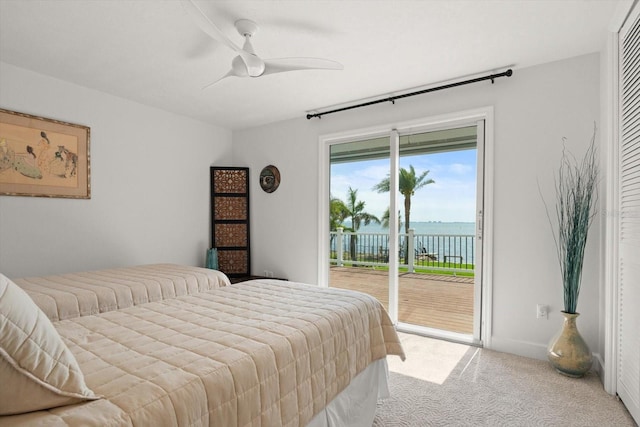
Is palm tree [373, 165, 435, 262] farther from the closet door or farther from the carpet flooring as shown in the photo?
the closet door

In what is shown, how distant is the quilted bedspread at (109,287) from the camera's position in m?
2.17

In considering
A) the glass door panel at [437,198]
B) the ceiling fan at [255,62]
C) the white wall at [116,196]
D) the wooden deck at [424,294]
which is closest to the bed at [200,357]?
the white wall at [116,196]

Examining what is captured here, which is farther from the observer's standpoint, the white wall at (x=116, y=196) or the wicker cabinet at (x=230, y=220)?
the wicker cabinet at (x=230, y=220)

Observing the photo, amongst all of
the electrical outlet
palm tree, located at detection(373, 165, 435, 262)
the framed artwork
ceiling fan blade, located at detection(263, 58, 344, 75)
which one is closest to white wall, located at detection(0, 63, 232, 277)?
the framed artwork

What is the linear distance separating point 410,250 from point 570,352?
209 cm

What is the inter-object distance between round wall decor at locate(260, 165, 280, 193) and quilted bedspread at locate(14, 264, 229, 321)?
65.3 inches

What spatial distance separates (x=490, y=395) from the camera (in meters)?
2.25

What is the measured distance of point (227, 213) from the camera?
464cm

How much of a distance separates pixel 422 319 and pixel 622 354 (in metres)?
1.91

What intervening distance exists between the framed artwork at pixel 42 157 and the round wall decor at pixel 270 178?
1.99 metres

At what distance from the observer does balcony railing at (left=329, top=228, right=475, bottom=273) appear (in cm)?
430

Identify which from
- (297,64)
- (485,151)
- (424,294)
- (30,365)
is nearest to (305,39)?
(297,64)

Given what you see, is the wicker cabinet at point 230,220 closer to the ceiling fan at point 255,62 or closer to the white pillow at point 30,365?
the ceiling fan at point 255,62

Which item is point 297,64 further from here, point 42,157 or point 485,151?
point 42,157
